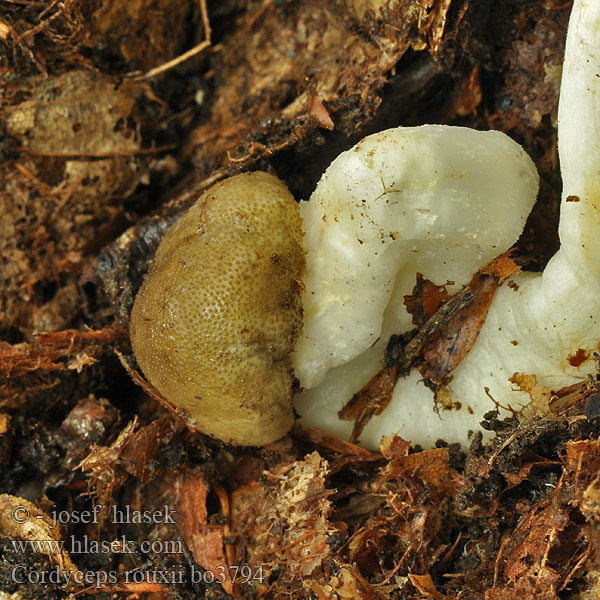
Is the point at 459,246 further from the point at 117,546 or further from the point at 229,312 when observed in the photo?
the point at 117,546

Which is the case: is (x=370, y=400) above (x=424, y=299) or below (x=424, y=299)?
below

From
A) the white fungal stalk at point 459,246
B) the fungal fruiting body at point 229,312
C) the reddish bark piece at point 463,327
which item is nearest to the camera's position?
the white fungal stalk at point 459,246

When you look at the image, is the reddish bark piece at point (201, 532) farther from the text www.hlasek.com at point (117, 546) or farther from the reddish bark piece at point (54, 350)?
the reddish bark piece at point (54, 350)

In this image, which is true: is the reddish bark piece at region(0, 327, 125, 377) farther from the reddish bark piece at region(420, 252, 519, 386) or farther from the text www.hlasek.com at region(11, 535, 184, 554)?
the reddish bark piece at region(420, 252, 519, 386)

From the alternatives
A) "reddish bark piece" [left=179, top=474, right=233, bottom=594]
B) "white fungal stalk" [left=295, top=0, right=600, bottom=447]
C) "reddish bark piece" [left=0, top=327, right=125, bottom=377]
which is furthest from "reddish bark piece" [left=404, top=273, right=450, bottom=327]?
"reddish bark piece" [left=0, top=327, right=125, bottom=377]

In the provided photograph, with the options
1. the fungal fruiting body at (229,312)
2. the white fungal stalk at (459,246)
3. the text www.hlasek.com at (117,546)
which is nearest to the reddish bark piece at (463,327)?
the white fungal stalk at (459,246)

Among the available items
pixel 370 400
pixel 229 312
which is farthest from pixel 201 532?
pixel 229 312

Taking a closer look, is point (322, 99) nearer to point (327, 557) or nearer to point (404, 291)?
point (404, 291)
